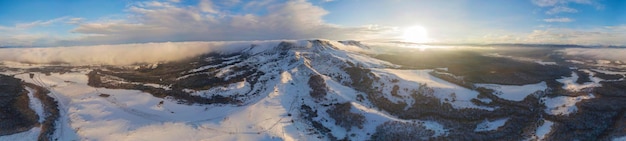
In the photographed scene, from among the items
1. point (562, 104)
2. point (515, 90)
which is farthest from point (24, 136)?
point (562, 104)

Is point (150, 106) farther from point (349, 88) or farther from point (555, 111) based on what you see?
point (555, 111)

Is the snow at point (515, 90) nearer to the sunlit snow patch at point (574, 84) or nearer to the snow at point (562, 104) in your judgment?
the snow at point (562, 104)

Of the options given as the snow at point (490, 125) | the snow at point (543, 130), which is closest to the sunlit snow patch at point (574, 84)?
the snow at point (543, 130)

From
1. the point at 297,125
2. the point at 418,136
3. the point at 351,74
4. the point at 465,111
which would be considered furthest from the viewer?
the point at 351,74

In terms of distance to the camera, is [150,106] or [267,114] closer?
[267,114]

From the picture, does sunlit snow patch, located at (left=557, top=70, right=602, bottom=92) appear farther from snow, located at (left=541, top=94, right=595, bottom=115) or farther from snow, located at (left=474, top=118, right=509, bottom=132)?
snow, located at (left=474, top=118, right=509, bottom=132)

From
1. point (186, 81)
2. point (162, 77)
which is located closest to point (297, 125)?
point (186, 81)
